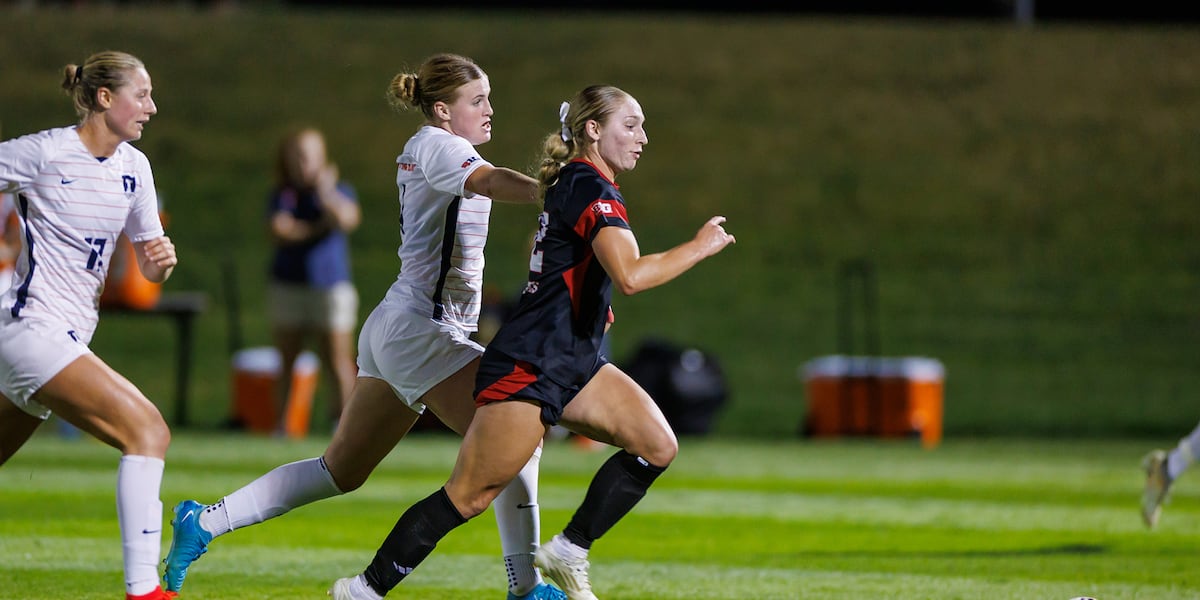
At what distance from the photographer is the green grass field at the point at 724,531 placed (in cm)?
642

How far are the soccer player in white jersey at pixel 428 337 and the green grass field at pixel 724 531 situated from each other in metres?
0.73

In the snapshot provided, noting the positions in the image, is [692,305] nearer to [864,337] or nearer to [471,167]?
[864,337]

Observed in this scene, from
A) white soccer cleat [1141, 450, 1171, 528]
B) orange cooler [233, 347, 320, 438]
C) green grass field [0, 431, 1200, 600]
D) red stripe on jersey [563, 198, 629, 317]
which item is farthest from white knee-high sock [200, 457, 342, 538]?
orange cooler [233, 347, 320, 438]

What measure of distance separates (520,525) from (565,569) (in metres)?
0.35

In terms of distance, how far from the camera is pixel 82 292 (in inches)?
202

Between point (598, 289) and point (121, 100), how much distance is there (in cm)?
172

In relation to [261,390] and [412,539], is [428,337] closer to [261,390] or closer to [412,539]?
[412,539]

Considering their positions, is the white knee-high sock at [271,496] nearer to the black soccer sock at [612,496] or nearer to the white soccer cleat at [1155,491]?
the black soccer sock at [612,496]

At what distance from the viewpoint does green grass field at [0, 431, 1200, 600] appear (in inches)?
253

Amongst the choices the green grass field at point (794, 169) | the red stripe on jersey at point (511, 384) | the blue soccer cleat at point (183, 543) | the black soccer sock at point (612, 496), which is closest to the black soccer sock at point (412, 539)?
the red stripe on jersey at point (511, 384)

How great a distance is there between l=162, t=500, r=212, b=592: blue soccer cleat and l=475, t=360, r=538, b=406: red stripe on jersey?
4.17 ft

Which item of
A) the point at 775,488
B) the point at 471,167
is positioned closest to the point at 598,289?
the point at 471,167

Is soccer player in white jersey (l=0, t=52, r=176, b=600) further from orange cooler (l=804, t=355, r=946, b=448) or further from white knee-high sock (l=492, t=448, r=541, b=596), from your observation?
orange cooler (l=804, t=355, r=946, b=448)

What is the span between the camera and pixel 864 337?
19.3 metres
